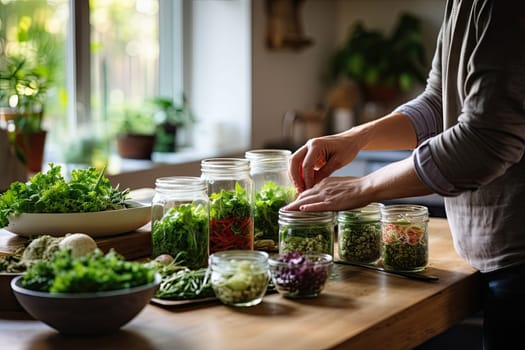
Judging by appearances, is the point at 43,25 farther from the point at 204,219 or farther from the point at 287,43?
the point at 204,219

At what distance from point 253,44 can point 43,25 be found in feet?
4.40

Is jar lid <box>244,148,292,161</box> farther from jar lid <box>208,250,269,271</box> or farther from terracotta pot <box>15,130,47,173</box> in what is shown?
terracotta pot <box>15,130,47,173</box>

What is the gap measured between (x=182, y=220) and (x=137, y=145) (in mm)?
2324

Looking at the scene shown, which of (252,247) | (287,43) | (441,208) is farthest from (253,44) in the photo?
(252,247)

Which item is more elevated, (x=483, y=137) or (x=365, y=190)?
(x=483, y=137)

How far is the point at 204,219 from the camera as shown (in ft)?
4.94

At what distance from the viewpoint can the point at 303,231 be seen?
4.94ft

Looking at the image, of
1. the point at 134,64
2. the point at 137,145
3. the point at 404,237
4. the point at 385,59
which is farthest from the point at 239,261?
the point at 385,59

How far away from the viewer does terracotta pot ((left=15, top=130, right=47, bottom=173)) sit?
9.61 ft

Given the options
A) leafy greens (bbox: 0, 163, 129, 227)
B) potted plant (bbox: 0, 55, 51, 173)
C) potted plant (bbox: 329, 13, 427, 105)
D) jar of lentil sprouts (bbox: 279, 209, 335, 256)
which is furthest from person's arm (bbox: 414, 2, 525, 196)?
potted plant (bbox: 329, 13, 427, 105)

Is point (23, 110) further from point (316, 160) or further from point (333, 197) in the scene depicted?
point (333, 197)

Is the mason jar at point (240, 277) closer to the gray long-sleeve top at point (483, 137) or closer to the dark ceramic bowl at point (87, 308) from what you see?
the dark ceramic bowl at point (87, 308)

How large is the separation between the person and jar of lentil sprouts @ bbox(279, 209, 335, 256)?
0.10 feet

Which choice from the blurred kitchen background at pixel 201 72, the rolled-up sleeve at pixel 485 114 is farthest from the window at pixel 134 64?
the rolled-up sleeve at pixel 485 114
